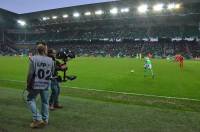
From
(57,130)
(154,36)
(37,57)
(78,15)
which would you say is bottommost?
(57,130)

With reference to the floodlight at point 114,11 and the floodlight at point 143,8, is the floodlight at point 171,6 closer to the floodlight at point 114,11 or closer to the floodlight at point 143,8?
the floodlight at point 143,8

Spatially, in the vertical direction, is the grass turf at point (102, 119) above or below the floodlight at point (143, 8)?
below

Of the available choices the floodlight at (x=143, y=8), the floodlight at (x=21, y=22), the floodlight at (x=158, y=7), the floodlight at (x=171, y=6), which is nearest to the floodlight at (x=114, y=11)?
the floodlight at (x=143, y=8)

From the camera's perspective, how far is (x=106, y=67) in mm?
33531

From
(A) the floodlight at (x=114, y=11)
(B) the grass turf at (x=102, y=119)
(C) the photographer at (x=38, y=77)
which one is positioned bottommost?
(B) the grass turf at (x=102, y=119)

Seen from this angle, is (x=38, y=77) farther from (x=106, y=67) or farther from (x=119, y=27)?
(x=119, y=27)

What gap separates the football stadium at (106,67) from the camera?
891 centimetres

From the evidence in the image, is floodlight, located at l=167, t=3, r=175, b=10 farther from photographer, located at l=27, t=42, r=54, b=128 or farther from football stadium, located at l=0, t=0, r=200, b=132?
photographer, located at l=27, t=42, r=54, b=128

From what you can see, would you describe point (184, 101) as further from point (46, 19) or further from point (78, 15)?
point (46, 19)

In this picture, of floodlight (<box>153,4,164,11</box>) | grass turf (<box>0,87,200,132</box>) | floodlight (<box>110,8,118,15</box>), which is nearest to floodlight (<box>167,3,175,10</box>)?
floodlight (<box>153,4,164,11</box>)

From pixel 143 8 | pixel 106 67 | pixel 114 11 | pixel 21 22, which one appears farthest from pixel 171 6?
pixel 21 22

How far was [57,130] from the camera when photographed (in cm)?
809

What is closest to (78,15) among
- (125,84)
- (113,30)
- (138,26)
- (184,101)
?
(113,30)

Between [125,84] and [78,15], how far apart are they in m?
70.5
